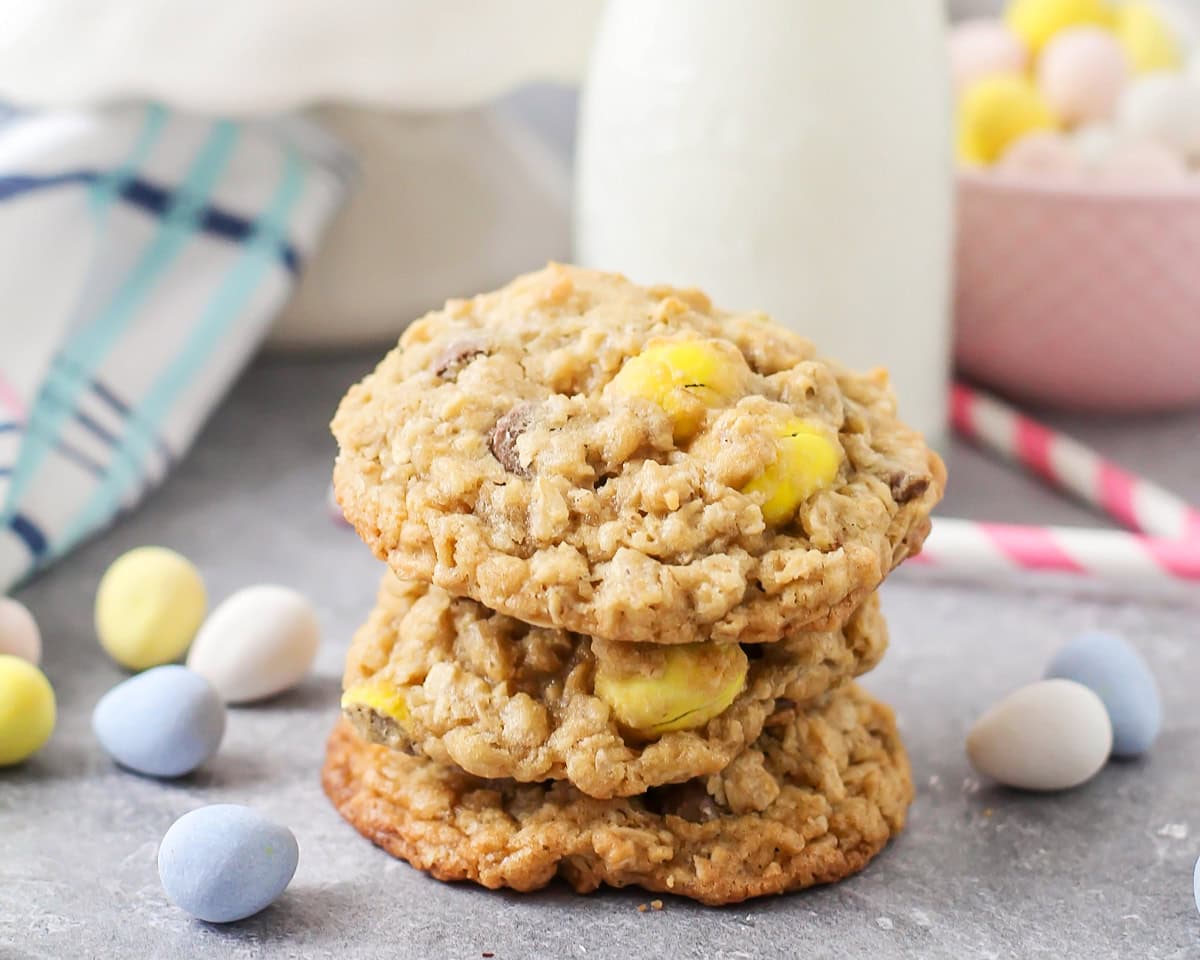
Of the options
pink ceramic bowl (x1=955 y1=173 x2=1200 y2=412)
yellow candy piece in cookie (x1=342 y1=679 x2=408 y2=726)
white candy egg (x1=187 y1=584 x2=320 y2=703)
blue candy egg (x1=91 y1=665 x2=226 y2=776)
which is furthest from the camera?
pink ceramic bowl (x1=955 y1=173 x2=1200 y2=412)

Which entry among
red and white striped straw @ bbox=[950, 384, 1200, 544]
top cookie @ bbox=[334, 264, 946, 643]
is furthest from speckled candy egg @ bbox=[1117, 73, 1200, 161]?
top cookie @ bbox=[334, 264, 946, 643]

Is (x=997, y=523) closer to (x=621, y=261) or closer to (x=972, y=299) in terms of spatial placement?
(x=972, y=299)

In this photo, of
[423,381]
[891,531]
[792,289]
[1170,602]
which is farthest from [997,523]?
[423,381]

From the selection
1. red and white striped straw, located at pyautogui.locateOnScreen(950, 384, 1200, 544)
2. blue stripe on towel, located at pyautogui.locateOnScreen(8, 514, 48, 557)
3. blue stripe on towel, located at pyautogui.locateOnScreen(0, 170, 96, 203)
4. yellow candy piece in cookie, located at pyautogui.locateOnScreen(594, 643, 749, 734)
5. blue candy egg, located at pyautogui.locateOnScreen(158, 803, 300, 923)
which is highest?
blue stripe on towel, located at pyautogui.locateOnScreen(0, 170, 96, 203)

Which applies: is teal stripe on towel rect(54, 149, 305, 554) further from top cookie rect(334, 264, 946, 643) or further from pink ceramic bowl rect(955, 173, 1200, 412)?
pink ceramic bowl rect(955, 173, 1200, 412)

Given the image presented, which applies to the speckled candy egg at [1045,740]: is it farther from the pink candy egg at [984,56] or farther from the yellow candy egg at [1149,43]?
the yellow candy egg at [1149,43]

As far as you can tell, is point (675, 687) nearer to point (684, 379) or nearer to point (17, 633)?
point (684, 379)

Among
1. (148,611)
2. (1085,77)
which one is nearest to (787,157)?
(1085,77)
